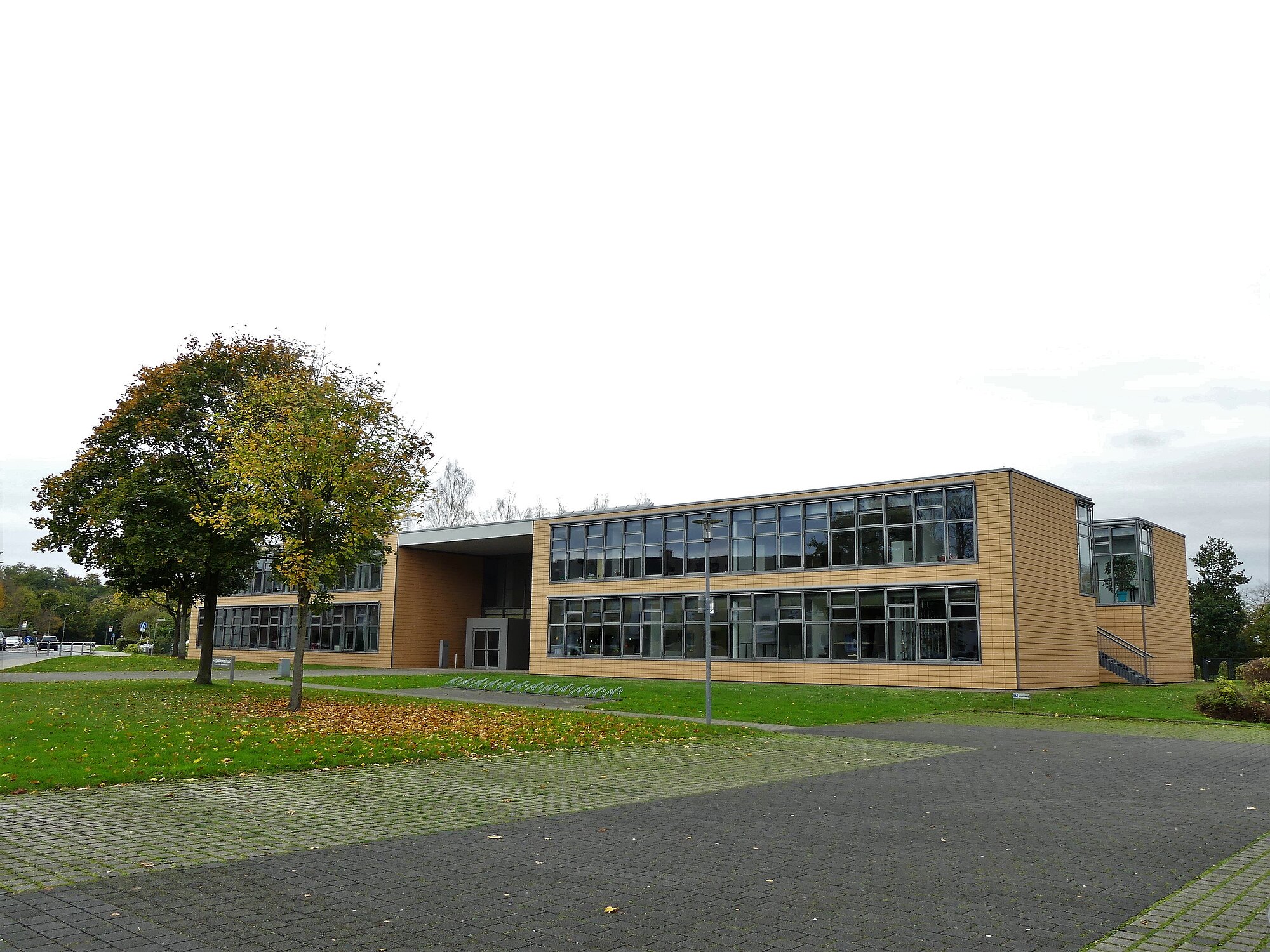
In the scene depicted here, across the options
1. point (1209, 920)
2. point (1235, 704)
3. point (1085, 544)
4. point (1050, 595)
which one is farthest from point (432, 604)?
point (1209, 920)

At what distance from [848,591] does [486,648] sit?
25.6 m

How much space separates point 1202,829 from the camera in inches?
368

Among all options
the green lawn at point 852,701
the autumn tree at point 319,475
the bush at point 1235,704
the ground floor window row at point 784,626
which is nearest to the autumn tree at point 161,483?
the autumn tree at point 319,475

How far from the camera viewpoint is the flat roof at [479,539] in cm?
4806

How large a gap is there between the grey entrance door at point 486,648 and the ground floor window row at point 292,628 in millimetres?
5472

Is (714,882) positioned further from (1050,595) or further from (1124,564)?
(1124,564)

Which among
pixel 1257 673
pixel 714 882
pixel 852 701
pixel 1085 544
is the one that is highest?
pixel 1085 544

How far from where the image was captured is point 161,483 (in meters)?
26.9

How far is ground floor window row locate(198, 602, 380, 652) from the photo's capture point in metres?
54.5

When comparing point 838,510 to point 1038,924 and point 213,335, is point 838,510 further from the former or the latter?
point 1038,924

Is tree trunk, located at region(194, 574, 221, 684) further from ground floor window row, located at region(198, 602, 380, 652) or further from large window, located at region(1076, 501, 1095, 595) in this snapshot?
large window, located at region(1076, 501, 1095, 595)

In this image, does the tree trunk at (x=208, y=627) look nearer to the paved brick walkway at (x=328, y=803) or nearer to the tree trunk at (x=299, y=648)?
the tree trunk at (x=299, y=648)

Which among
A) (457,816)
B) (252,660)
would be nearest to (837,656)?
(457,816)

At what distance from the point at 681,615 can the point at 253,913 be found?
3494 centimetres
